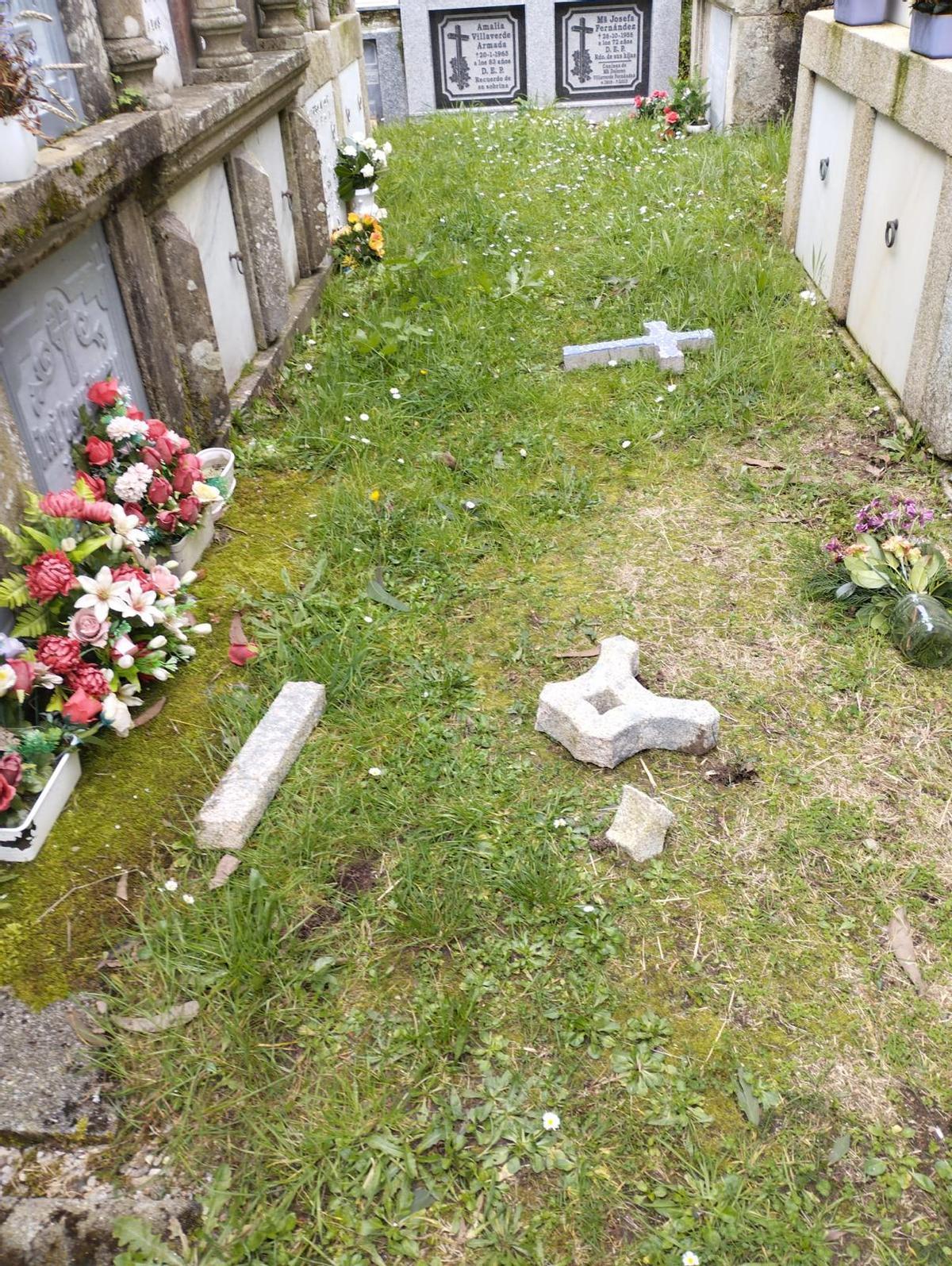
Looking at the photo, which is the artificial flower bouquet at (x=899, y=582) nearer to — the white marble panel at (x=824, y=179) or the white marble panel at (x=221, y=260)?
the white marble panel at (x=824, y=179)

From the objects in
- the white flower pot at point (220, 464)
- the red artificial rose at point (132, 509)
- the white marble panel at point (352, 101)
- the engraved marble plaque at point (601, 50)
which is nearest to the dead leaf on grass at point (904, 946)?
the red artificial rose at point (132, 509)

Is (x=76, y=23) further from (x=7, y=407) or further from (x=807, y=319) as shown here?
(x=807, y=319)

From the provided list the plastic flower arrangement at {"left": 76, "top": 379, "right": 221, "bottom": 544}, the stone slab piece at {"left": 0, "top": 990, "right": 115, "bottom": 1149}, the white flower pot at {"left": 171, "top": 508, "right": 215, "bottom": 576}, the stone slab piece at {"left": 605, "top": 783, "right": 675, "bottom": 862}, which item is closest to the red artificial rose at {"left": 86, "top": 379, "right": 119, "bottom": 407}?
the plastic flower arrangement at {"left": 76, "top": 379, "right": 221, "bottom": 544}

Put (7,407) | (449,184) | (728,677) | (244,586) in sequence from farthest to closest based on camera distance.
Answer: (449,184), (244,586), (728,677), (7,407)

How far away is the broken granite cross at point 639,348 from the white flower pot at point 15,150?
2.97 m

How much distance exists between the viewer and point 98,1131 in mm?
2010

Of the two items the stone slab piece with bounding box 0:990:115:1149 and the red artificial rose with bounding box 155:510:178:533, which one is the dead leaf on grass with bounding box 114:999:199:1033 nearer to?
the stone slab piece with bounding box 0:990:115:1149

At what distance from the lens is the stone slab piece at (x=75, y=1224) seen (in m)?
1.83

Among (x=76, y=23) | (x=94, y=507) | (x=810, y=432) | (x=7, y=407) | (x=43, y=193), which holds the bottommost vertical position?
(x=810, y=432)

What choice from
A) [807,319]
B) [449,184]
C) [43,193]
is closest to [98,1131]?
[43,193]

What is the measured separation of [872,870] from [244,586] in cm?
220

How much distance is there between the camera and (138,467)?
326cm

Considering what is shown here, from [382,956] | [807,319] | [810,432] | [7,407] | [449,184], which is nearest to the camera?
[382,956]

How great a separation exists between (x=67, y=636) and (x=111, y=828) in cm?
54
